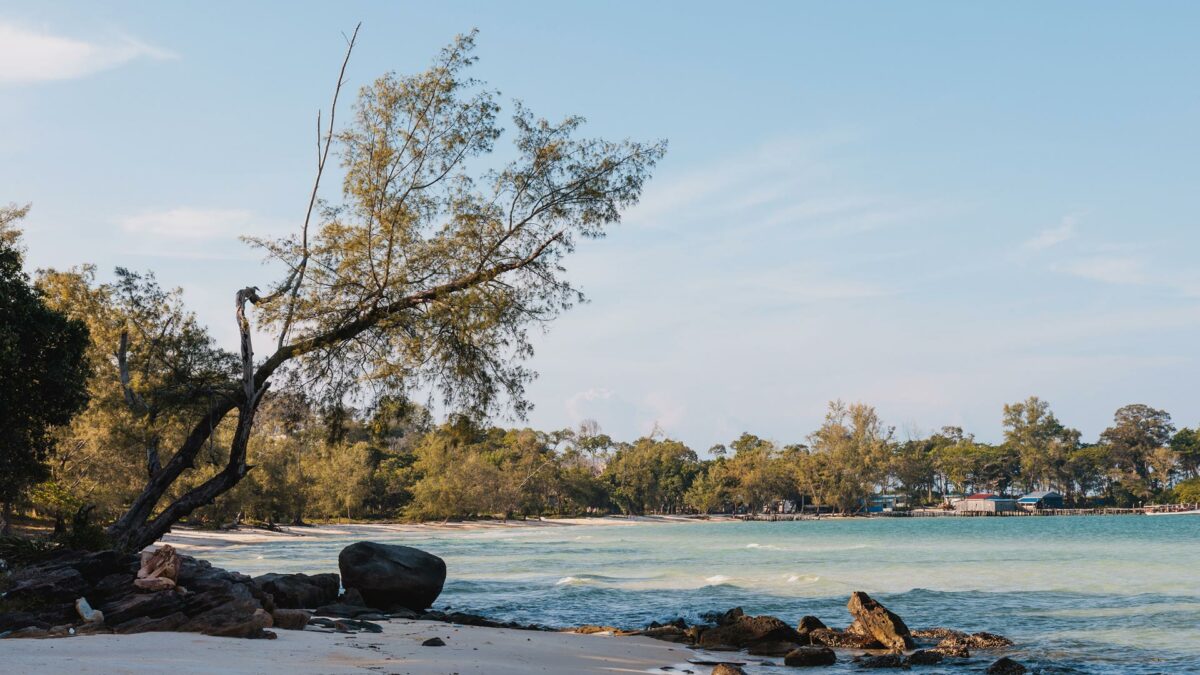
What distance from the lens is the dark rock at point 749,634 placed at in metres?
18.2

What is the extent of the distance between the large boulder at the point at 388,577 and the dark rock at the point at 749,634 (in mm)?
8094

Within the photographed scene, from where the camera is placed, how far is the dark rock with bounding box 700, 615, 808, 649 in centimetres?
1819

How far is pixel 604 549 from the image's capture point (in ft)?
191

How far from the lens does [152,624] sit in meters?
13.0

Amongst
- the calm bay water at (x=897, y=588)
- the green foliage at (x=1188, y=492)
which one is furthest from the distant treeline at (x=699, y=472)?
the calm bay water at (x=897, y=588)

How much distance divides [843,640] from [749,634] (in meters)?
1.99

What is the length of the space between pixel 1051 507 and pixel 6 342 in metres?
164

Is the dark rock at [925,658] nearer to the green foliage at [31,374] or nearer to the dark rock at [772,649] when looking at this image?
the dark rock at [772,649]

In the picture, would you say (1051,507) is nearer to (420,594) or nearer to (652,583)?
(652,583)

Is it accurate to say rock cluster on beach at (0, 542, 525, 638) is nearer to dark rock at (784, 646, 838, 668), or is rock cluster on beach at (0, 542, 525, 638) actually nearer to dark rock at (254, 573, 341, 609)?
dark rock at (254, 573, 341, 609)

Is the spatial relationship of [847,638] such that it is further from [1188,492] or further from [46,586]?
[1188,492]

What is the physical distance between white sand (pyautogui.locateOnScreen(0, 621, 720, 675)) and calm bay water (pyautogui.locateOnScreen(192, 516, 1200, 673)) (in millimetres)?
3145

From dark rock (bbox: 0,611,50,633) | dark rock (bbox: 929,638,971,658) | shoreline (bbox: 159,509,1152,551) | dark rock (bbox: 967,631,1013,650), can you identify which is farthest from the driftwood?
shoreline (bbox: 159,509,1152,551)

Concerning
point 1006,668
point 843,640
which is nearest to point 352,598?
point 843,640
